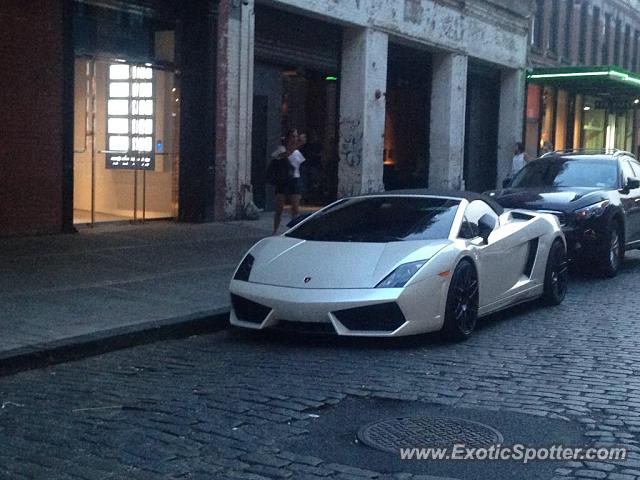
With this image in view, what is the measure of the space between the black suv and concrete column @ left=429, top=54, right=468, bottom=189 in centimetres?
1086

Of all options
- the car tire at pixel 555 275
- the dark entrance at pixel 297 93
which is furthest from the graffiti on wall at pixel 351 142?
the car tire at pixel 555 275

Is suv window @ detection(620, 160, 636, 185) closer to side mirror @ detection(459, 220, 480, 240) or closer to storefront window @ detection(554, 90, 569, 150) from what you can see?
side mirror @ detection(459, 220, 480, 240)

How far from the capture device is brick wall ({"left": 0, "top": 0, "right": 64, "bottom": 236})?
1391 cm

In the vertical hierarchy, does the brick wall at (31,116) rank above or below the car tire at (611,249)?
above

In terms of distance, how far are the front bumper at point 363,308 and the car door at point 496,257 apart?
2.98ft

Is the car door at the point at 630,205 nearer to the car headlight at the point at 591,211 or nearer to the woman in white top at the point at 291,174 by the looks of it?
the car headlight at the point at 591,211

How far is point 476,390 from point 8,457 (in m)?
3.13

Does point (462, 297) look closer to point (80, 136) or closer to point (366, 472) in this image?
point (366, 472)

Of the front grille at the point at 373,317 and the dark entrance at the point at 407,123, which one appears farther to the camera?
the dark entrance at the point at 407,123

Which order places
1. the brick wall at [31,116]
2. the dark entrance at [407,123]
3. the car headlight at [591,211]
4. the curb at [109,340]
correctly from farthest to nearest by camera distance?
the dark entrance at [407,123] < the brick wall at [31,116] < the car headlight at [591,211] < the curb at [109,340]

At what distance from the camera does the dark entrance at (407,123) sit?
2738cm

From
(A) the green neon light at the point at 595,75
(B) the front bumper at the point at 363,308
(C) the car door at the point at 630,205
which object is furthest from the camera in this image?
(A) the green neon light at the point at 595,75

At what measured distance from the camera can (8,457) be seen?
5.12 m

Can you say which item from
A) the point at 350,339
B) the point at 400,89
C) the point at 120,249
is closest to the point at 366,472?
the point at 350,339
